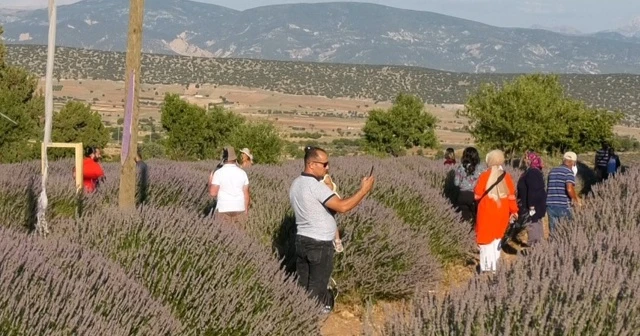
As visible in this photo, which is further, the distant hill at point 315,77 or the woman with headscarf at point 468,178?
the distant hill at point 315,77

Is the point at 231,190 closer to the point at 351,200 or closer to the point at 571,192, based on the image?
the point at 351,200

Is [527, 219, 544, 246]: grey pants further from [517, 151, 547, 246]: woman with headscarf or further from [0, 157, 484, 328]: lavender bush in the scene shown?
[0, 157, 484, 328]: lavender bush

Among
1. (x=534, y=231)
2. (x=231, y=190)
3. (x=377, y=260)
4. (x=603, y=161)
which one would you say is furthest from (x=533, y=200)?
(x=603, y=161)

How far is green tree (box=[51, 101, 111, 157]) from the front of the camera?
134 feet

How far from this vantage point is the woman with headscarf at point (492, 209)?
27.1 feet

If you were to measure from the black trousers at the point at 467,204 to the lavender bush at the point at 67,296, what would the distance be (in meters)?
6.68

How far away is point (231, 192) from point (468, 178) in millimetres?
3318

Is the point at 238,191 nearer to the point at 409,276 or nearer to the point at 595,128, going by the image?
the point at 409,276

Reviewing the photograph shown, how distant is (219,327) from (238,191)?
3990 mm

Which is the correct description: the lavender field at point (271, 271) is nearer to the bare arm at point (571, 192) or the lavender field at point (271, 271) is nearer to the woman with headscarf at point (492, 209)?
the bare arm at point (571, 192)

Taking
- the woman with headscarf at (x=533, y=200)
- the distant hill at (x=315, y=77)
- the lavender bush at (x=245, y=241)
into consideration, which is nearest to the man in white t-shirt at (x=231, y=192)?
the lavender bush at (x=245, y=241)

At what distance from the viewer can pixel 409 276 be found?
8.09m

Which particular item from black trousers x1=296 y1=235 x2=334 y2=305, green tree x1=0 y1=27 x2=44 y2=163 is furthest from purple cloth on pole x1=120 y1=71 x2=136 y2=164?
green tree x1=0 y1=27 x2=44 y2=163

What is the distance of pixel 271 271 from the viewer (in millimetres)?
5816
